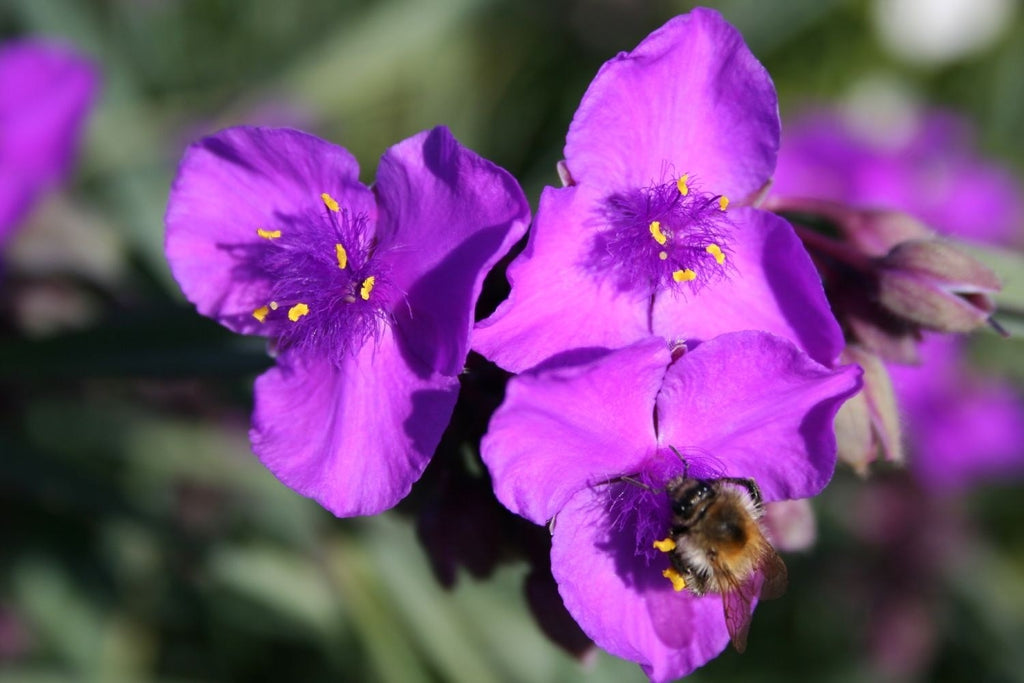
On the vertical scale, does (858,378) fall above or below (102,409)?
above

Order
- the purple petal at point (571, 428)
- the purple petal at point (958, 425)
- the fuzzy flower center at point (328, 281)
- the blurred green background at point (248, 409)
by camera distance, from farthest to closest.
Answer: the purple petal at point (958, 425)
the blurred green background at point (248, 409)
the fuzzy flower center at point (328, 281)
the purple petal at point (571, 428)

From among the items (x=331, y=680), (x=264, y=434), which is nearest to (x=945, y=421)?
(x=331, y=680)

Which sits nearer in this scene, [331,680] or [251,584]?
[251,584]

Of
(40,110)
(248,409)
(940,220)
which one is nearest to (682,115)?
(248,409)

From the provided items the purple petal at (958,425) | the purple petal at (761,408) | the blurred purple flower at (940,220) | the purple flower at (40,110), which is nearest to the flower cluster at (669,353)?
the purple petal at (761,408)

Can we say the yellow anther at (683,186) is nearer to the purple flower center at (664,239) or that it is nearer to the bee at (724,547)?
the purple flower center at (664,239)

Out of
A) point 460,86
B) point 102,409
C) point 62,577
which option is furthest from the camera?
point 460,86

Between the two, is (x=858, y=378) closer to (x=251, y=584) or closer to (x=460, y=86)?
(x=251, y=584)

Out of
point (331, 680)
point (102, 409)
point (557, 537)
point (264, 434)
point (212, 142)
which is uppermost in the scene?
point (212, 142)
